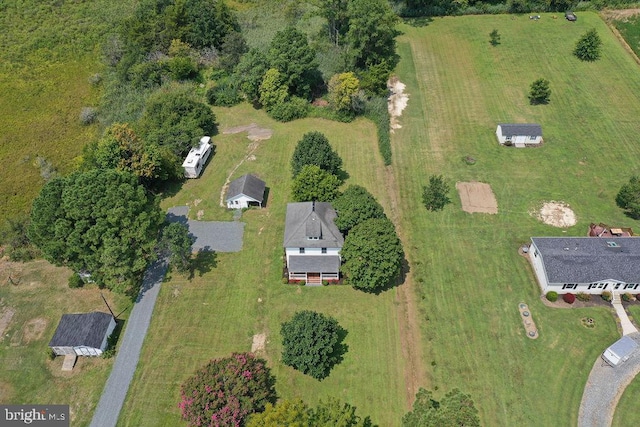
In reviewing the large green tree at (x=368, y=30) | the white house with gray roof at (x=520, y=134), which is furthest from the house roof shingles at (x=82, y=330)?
the white house with gray roof at (x=520, y=134)

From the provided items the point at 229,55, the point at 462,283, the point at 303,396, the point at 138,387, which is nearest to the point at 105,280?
the point at 138,387

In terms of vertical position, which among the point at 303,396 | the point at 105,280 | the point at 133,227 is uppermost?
the point at 133,227

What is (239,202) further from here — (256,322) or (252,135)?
(256,322)

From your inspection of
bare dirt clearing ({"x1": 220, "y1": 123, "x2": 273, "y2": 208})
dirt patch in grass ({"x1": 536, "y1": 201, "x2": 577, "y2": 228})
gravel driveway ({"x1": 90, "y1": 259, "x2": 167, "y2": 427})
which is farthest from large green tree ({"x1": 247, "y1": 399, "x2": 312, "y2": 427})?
dirt patch in grass ({"x1": 536, "y1": 201, "x2": 577, "y2": 228})

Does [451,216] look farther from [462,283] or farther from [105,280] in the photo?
[105,280]

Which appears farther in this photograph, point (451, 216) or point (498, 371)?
point (451, 216)

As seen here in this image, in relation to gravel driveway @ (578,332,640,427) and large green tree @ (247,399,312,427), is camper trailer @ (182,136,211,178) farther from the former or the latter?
gravel driveway @ (578,332,640,427)
